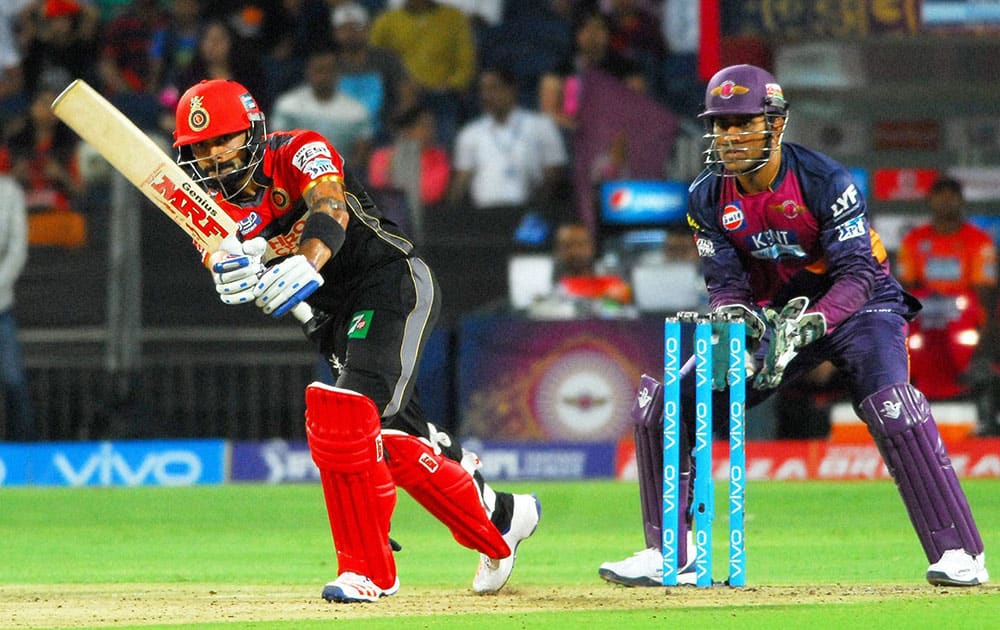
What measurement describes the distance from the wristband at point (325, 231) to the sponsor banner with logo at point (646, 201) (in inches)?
257

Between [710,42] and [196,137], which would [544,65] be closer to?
[710,42]

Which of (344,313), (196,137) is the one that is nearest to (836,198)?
(344,313)

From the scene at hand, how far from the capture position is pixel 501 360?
10.7 metres

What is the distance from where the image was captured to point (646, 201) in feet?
39.3

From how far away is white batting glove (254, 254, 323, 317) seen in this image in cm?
534

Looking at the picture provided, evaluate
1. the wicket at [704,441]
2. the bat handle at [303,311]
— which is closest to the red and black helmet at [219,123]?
the bat handle at [303,311]

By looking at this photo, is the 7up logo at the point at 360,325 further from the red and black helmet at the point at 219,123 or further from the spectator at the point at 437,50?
the spectator at the point at 437,50

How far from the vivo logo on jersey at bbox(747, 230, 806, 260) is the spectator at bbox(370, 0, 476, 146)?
770 cm

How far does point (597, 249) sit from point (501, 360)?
167 cm

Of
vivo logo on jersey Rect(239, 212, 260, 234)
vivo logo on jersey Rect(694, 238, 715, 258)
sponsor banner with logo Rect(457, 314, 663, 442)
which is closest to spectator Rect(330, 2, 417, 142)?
sponsor banner with logo Rect(457, 314, 663, 442)

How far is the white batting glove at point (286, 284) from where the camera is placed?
534 centimetres

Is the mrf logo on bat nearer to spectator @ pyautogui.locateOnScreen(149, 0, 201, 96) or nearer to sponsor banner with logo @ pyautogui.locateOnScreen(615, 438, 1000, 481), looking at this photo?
sponsor banner with logo @ pyautogui.locateOnScreen(615, 438, 1000, 481)

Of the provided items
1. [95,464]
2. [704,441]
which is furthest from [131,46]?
[704,441]

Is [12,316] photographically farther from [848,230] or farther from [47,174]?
[848,230]
